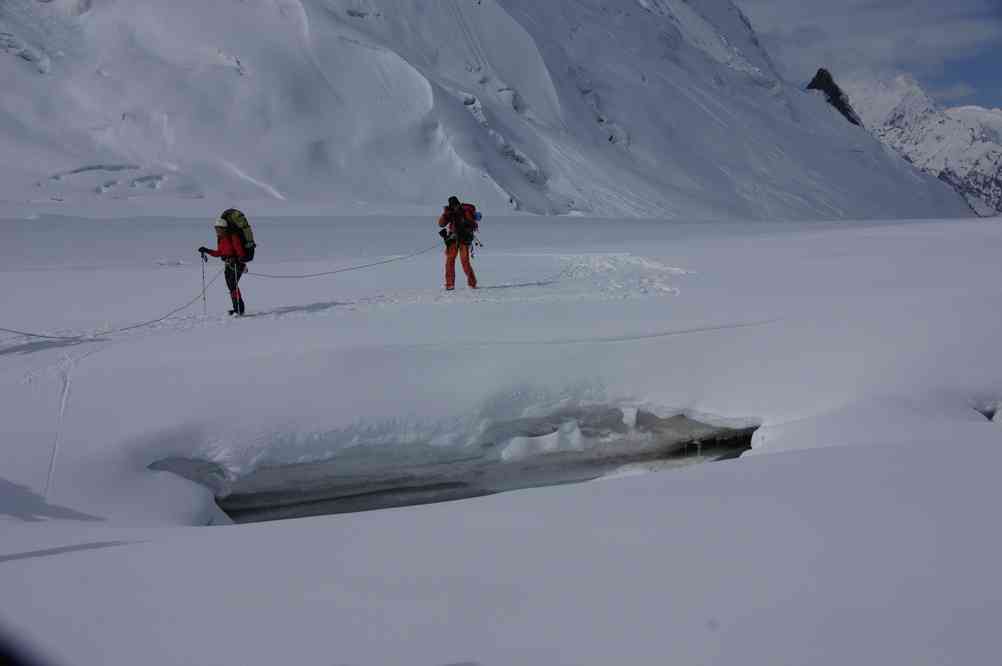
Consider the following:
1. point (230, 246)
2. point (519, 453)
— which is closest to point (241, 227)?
point (230, 246)

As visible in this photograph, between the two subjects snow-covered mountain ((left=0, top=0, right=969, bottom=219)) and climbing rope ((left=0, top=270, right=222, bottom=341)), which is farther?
snow-covered mountain ((left=0, top=0, right=969, bottom=219))

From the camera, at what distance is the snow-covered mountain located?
35.0 m

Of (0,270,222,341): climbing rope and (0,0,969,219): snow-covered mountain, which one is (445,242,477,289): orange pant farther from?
(0,0,969,219): snow-covered mountain

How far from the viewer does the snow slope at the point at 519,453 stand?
306 cm

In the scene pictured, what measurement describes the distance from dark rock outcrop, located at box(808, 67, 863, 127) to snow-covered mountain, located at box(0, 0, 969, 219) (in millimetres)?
80582

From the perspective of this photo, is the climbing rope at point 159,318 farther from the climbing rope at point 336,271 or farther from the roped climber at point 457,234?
the roped climber at point 457,234

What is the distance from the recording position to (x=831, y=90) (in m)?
134

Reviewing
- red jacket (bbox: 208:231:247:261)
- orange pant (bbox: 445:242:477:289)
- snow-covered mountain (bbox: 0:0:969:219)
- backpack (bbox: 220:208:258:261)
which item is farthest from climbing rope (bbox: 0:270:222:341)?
snow-covered mountain (bbox: 0:0:969:219)

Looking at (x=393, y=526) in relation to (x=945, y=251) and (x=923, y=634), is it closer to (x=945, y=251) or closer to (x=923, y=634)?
(x=923, y=634)

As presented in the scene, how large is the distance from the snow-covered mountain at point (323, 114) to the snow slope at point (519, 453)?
19.4 meters

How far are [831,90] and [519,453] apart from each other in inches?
5763

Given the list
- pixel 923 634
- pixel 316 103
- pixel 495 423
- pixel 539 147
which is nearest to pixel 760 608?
pixel 923 634

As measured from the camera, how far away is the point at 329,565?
356 cm

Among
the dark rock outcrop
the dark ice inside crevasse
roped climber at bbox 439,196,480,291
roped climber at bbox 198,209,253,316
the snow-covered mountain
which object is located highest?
the dark rock outcrop
